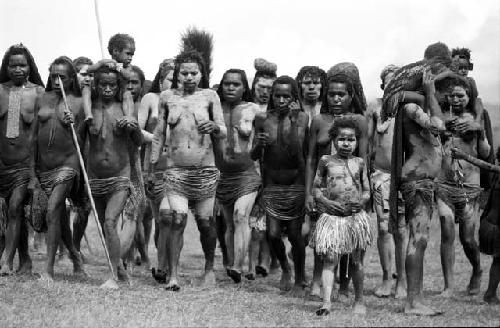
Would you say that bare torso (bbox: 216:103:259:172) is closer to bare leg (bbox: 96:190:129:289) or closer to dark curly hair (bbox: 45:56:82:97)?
bare leg (bbox: 96:190:129:289)

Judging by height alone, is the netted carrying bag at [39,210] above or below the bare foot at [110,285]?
above

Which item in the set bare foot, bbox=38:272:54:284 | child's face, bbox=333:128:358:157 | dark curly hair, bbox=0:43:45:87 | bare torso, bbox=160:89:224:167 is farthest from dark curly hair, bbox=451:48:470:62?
bare foot, bbox=38:272:54:284

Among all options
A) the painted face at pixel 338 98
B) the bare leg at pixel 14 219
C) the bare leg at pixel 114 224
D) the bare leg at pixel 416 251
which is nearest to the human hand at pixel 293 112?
the painted face at pixel 338 98

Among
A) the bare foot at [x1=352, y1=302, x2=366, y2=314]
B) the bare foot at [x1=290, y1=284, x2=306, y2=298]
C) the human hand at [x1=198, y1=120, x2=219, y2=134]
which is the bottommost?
the bare foot at [x1=290, y1=284, x2=306, y2=298]

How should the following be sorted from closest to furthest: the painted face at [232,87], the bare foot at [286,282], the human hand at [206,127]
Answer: the human hand at [206,127], the bare foot at [286,282], the painted face at [232,87]

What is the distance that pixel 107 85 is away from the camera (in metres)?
9.77

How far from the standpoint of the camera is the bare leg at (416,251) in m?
7.84

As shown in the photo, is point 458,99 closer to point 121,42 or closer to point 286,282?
point 286,282

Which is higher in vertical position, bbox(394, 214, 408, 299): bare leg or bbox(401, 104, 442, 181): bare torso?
bbox(401, 104, 442, 181): bare torso

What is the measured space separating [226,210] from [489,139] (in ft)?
10.2

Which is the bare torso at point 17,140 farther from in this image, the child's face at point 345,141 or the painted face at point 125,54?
the child's face at point 345,141

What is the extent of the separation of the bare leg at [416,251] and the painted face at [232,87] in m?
3.31

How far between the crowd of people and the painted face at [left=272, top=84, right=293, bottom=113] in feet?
0.05

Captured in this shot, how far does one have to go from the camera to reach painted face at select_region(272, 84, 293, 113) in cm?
959
